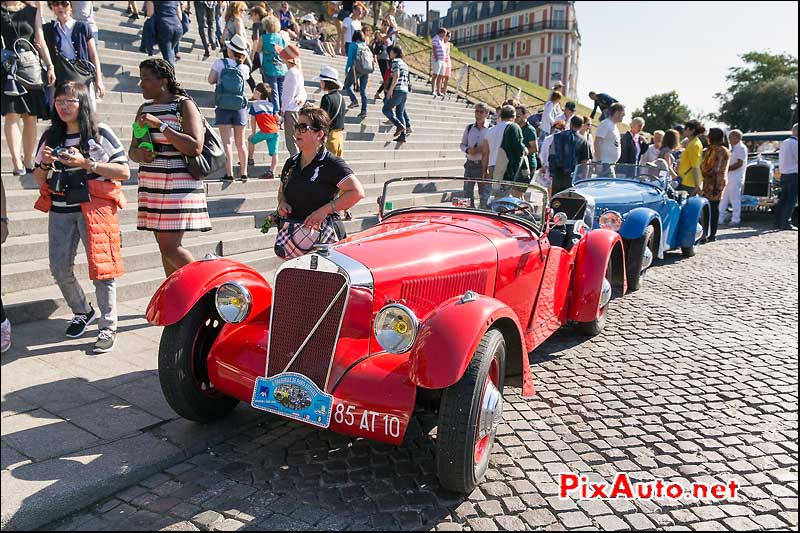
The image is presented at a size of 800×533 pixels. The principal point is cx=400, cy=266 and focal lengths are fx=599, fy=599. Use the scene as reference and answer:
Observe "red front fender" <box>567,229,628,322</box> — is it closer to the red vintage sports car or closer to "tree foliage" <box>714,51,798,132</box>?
the red vintage sports car

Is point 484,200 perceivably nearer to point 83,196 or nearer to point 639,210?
point 83,196

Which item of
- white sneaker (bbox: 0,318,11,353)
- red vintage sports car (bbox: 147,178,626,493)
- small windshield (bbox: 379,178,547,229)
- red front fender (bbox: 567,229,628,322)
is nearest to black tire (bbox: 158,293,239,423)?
red vintage sports car (bbox: 147,178,626,493)

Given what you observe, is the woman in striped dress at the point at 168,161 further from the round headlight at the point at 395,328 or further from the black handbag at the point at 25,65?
the black handbag at the point at 25,65

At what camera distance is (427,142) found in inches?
547

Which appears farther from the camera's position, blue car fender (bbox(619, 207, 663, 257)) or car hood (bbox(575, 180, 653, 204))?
car hood (bbox(575, 180, 653, 204))

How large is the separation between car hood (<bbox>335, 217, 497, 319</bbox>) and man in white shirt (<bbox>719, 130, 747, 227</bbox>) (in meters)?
10.4

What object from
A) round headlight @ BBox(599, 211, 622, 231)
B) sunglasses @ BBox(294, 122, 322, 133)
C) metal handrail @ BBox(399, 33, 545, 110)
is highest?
metal handrail @ BBox(399, 33, 545, 110)

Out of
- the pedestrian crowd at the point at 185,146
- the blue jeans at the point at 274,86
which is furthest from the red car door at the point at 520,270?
the blue jeans at the point at 274,86

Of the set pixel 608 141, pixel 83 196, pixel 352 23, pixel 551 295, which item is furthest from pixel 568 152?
pixel 352 23

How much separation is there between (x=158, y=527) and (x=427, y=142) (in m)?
12.0

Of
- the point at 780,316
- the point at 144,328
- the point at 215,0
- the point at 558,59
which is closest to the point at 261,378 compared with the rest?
the point at 144,328

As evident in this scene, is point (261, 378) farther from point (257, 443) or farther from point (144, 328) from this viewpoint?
point (144, 328)

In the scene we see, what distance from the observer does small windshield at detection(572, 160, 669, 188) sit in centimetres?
866

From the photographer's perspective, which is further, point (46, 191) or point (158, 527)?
point (46, 191)
